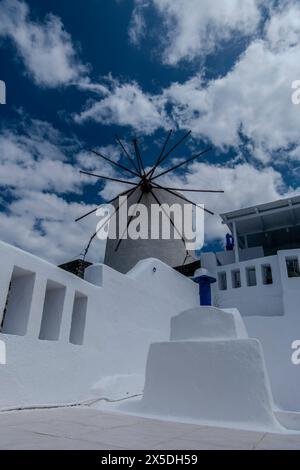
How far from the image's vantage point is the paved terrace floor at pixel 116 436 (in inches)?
125

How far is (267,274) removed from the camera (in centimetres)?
1557

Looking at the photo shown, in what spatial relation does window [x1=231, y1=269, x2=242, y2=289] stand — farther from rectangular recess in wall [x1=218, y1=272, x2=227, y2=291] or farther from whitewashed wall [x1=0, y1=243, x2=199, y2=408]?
whitewashed wall [x1=0, y1=243, x2=199, y2=408]

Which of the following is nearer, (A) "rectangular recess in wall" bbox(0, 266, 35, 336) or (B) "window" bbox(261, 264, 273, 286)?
(A) "rectangular recess in wall" bbox(0, 266, 35, 336)

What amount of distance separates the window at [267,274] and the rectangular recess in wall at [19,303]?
10884 millimetres

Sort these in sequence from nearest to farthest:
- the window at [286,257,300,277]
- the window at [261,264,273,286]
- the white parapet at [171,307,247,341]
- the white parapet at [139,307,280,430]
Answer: the white parapet at [139,307,280,430], the white parapet at [171,307,247,341], the window at [261,264,273,286], the window at [286,257,300,277]

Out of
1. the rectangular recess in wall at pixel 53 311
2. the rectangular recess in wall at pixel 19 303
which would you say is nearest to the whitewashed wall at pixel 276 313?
the rectangular recess in wall at pixel 53 311

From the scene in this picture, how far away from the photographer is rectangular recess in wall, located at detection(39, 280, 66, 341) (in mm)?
7666

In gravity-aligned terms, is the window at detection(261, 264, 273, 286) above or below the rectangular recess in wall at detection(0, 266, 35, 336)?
above

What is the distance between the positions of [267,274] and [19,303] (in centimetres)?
1213

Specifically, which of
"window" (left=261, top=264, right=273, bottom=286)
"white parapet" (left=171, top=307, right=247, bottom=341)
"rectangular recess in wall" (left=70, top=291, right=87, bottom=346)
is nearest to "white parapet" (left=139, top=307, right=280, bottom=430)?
"white parapet" (left=171, top=307, right=247, bottom=341)

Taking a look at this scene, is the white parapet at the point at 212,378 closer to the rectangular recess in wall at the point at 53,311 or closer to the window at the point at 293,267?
the rectangular recess in wall at the point at 53,311

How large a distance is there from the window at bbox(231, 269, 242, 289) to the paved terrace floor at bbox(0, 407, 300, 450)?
11021 mm

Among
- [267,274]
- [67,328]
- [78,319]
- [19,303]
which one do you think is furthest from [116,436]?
[267,274]

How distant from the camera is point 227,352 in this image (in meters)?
6.05
